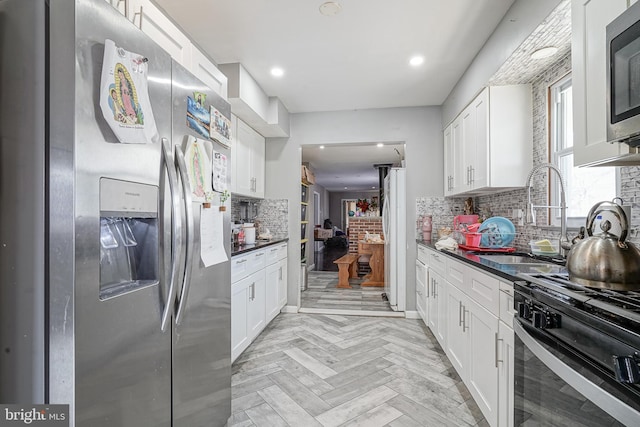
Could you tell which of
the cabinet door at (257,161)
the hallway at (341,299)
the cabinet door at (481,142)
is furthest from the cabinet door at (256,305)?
the cabinet door at (481,142)

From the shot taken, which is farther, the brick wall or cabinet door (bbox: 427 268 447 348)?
the brick wall

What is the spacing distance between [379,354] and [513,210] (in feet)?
5.81

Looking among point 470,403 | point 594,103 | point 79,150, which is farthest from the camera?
point 470,403

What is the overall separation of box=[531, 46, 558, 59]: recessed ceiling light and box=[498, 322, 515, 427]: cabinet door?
1711mm

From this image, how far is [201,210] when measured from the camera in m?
1.39

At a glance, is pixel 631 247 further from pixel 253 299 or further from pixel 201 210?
pixel 253 299

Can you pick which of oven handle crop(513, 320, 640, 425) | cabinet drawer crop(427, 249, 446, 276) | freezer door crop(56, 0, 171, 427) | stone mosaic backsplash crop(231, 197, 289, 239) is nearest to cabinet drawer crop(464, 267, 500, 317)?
oven handle crop(513, 320, 640, 425)

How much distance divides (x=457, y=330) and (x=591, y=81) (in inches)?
65.0

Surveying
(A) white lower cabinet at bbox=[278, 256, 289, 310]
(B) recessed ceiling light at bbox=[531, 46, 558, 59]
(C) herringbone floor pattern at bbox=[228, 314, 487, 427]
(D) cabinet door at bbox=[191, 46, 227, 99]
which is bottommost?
(C) herringbone floor pattern at bbox=[228, 314, 487, 427]

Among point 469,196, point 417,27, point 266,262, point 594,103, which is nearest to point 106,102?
point 594,103

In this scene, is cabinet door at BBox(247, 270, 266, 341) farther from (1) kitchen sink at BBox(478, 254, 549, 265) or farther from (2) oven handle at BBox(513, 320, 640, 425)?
(2) oven handle at BBox(513, 320, 640, 425)

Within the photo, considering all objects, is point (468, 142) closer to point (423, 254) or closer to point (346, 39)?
point (423, 254)

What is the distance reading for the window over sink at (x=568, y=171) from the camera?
→ 1894mm

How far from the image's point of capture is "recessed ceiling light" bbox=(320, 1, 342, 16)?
191 centimetres
